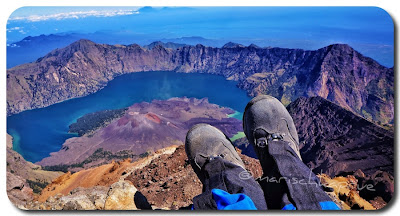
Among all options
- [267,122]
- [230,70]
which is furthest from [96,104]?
[267,122]

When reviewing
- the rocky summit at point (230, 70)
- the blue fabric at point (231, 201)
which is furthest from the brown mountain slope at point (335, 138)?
the blue fabric at point (231, 201)

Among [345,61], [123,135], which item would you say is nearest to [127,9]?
[123,135]

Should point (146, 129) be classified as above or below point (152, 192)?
below

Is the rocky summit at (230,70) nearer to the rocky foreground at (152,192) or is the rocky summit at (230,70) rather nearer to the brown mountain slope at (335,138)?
the brown mountain slope at (335,138)

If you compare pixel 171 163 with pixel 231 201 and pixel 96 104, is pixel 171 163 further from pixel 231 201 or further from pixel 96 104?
pixel 96 104

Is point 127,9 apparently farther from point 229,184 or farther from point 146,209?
point 229,184
